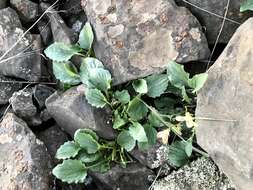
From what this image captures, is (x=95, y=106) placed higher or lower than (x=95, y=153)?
higher

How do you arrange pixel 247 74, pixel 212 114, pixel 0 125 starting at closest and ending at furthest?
pixel 247 74 → pixel 212 114 → pixel 0 125

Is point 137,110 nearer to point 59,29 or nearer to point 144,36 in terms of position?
point 144,36

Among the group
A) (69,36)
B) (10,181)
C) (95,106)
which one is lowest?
(10,181)

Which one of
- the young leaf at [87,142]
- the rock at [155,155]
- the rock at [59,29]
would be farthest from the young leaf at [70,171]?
the rock at [59,29]

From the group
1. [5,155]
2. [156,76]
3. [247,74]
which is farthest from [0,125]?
[247,74]

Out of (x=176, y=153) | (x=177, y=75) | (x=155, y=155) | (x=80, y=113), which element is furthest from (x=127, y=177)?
(x=177, y=75)

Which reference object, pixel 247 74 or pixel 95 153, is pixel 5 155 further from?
pixel 247 74

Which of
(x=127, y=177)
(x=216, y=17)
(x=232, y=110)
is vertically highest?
(x=216, y=17)
